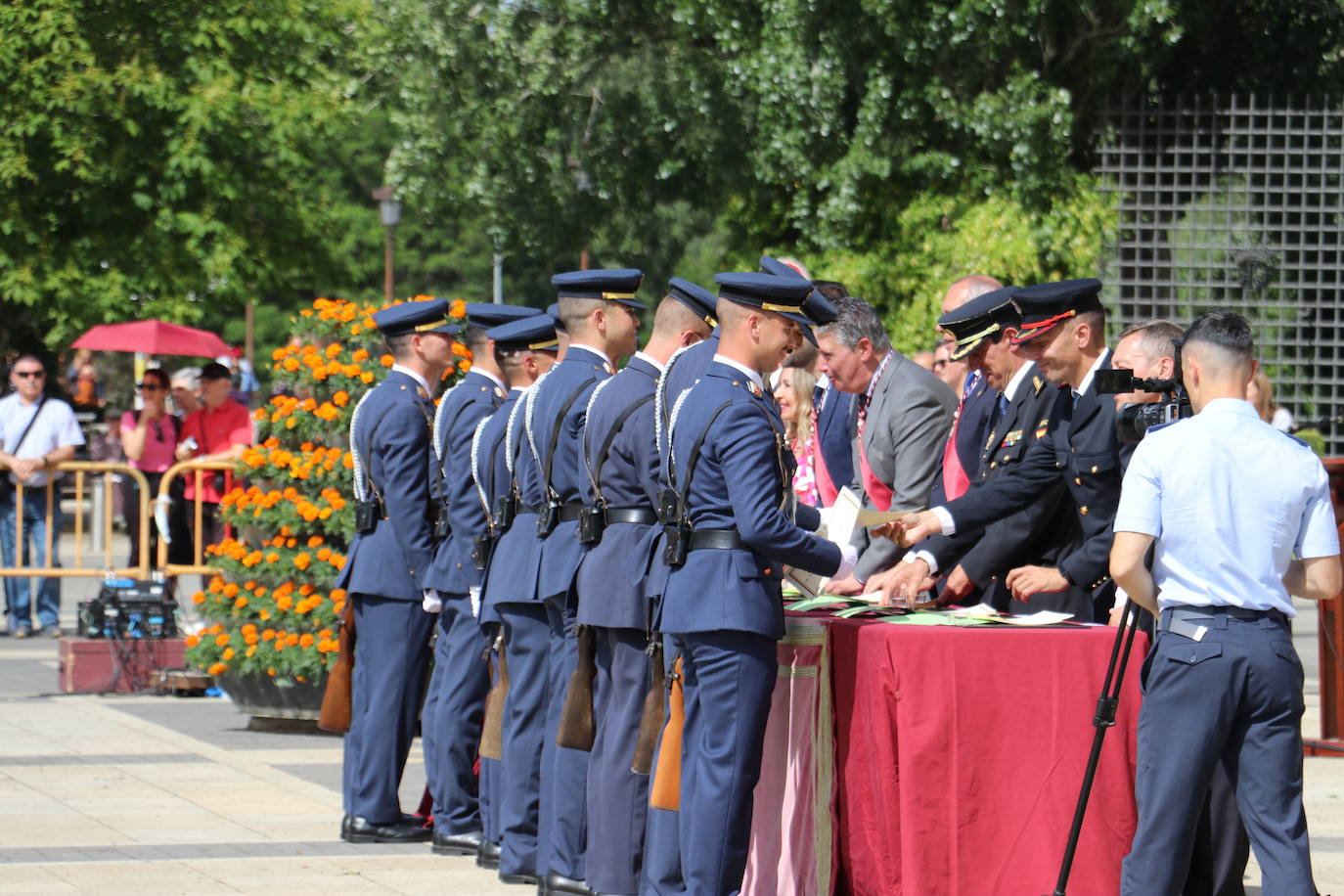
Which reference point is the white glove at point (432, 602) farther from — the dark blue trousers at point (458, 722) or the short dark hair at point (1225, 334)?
the short dark hair at point (1225, 334)

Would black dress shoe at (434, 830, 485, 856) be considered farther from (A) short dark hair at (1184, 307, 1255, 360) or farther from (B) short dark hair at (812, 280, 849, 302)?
(A) short dark hair at (1184, 307, 1255, 360)

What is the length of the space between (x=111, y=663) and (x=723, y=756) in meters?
7.76

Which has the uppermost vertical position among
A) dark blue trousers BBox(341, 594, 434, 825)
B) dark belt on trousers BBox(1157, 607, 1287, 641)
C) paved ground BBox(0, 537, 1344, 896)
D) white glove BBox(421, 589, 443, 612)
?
dark belt on trousers BBox(1157, 607, 1287, 641)

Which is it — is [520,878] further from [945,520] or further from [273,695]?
[273,695]

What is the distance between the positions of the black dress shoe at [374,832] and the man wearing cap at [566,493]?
120 cm

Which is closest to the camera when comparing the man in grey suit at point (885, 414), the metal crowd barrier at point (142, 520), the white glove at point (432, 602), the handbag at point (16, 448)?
the man in grey suit at point (885, 414)

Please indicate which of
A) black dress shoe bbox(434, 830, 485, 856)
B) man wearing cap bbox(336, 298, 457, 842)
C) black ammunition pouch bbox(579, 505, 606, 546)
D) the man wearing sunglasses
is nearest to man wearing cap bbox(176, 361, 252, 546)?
the man wearing sunglasses

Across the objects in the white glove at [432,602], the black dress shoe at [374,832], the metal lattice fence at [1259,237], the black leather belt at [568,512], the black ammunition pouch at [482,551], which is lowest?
the black dress shoe at [374,832]

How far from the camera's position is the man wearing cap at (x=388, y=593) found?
8227 millimetres

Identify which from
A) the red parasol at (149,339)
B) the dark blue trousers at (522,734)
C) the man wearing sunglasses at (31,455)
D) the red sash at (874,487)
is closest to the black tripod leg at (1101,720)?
the dark blue trousers at (522,734)

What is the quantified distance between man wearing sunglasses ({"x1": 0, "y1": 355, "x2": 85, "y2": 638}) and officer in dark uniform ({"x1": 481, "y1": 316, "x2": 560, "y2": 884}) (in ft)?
26.1

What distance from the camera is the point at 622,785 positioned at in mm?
6703

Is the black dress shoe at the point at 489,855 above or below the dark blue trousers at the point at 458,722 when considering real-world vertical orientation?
below

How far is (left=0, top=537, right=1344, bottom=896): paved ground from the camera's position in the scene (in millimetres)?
7547
